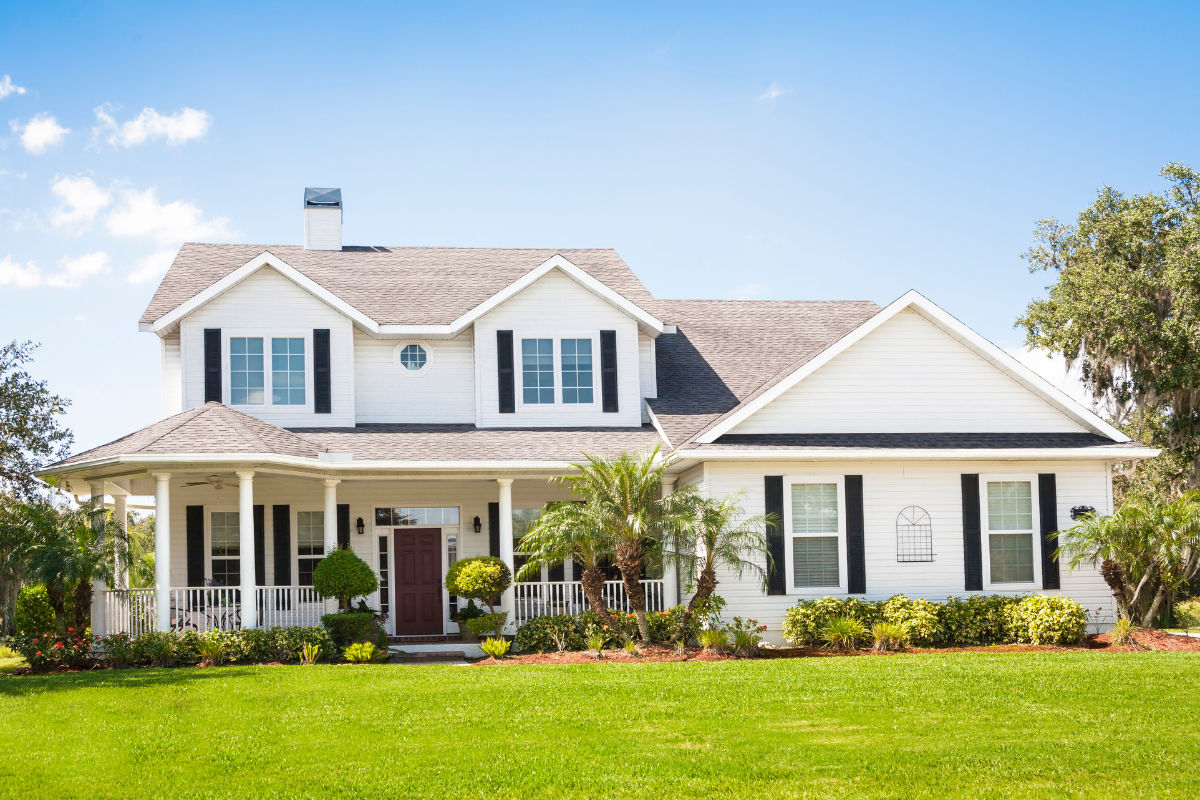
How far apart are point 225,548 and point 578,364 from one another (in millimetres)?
6866

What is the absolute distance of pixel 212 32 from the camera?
51.3 ft

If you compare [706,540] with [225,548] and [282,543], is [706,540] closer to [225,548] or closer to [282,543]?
[282,543]

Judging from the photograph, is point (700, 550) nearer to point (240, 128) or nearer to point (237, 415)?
point (237, 415)

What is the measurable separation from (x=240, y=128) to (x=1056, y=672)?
13642mm

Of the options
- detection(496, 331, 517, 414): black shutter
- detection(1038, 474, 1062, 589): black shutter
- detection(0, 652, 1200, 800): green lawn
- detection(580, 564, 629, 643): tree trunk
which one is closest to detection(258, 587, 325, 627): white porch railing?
detection(0, 652, 1200, 800): green lawn

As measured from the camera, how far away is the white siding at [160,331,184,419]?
18219 mm

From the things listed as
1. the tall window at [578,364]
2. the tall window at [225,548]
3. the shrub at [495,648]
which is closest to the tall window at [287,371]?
the tall window at [225,548]

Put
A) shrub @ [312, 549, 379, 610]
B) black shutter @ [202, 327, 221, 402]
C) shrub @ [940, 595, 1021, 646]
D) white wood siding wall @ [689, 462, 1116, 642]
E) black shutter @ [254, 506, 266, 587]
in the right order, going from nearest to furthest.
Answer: shrub @ [312, 549, 379, 610] → shrub @ [940, 595, 1021, 646] → white wood siding wall @ [689, 462, 1116, 642] → black shutter @ [202, 327, 221, 402] → black shutter @ [254, 506, 266, 587]

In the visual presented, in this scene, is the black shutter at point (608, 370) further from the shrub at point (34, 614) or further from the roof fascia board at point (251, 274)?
the shrub at point (34, 614)

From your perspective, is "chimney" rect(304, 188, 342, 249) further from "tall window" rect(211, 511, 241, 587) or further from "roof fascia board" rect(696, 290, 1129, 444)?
"roof fascia board" rect(696, 290, 1129, 444)

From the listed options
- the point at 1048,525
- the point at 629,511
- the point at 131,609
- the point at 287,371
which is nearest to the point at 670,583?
the point at 629,511

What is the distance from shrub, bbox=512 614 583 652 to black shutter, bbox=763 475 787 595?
3140 millimetres

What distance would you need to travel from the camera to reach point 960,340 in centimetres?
1770

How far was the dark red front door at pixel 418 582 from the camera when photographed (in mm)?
18359
